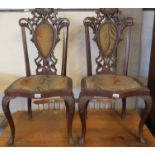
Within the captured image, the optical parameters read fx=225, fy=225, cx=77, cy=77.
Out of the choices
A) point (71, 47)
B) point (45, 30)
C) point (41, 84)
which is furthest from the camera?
point (71, 47)

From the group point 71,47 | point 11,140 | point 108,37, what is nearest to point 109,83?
point 108,37

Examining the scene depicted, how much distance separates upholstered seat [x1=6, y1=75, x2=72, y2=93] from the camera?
145 cm

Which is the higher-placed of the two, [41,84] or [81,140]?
[41,84]

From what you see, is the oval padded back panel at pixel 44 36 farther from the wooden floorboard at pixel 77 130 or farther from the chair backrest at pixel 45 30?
the wooden floorboard at pixel 77 130

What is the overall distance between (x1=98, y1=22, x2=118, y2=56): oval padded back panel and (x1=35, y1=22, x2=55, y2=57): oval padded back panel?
0.36 metres

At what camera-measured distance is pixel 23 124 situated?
1.82 metres

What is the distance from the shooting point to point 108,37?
1694 mm

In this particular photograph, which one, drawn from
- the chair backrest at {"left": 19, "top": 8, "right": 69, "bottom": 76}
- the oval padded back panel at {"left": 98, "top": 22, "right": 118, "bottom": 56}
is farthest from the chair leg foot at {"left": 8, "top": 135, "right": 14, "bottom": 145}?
the oval padded back panel at {"left": 98, "top": 22, "right": 118, "bottom": 56}

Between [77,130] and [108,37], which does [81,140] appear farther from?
[108,37]

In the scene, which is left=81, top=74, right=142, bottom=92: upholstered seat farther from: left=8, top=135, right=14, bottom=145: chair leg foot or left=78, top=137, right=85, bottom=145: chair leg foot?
left=8, top=135, right=14, bottom=145: chair leg foot

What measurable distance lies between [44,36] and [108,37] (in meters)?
0.48

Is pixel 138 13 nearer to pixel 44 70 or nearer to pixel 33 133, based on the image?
pixel 44 70
